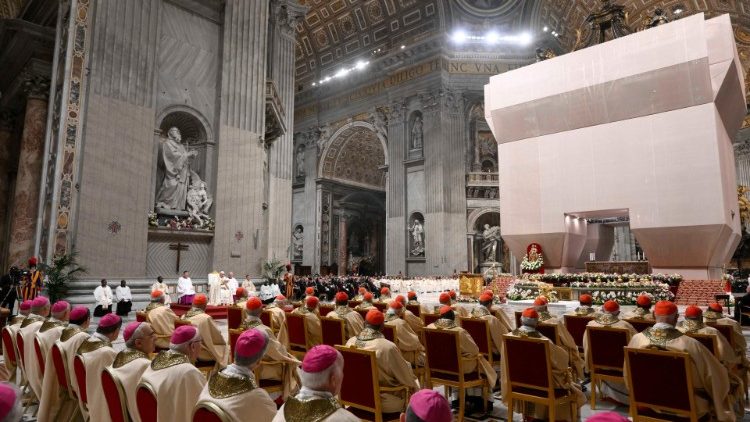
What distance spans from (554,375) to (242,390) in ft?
8.61

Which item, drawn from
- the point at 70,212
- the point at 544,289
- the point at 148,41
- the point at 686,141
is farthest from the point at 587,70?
the point at 70,212

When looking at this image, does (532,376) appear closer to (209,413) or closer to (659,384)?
(659,384)

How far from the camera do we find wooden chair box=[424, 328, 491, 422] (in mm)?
4180

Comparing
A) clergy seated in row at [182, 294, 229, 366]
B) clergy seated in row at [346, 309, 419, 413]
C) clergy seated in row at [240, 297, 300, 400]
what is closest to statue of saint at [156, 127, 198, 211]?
clergy seated in row at [182, 294, 229, 366]

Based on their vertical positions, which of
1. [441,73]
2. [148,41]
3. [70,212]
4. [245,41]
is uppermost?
[441,73]

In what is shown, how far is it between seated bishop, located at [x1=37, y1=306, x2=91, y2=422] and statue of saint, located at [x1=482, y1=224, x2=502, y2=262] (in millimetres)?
22660

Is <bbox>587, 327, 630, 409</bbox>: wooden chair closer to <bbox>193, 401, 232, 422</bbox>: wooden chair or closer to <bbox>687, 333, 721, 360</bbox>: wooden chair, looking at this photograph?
<bbox>687, 333, 721, 360</bbox>: wooden chair

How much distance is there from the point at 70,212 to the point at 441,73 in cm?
1889

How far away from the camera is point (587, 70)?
1612cm

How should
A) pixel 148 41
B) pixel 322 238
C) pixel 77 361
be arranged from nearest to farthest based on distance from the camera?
pixel 77 361
pixel 148 41
pixel 322 238

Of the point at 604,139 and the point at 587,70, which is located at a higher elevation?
the point at 587,70

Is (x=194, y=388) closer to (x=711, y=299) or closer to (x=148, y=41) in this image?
(x=148, y=41)

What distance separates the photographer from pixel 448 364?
4297 mm

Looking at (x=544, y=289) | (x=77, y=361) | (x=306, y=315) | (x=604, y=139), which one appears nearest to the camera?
(x=77, y=361)
